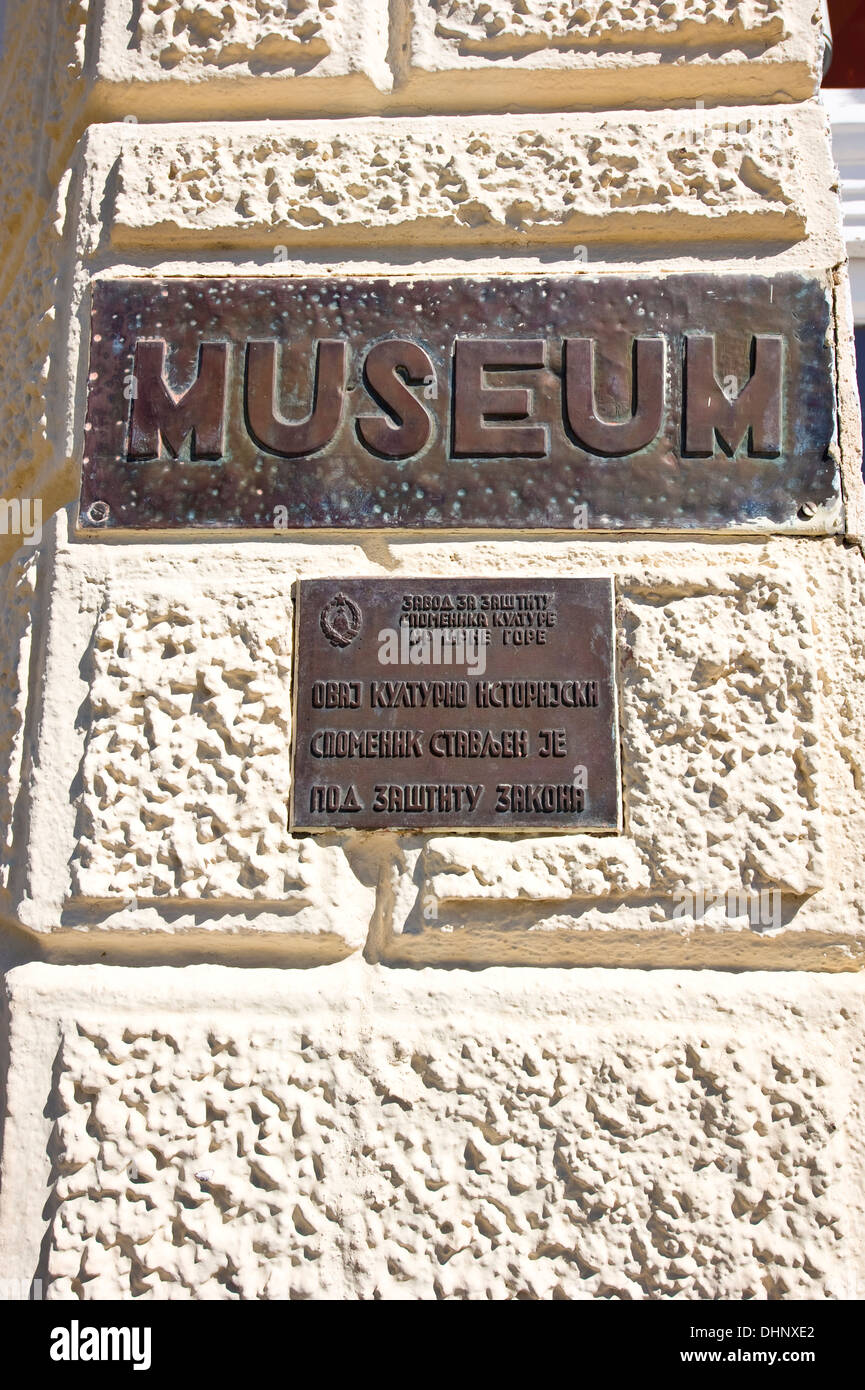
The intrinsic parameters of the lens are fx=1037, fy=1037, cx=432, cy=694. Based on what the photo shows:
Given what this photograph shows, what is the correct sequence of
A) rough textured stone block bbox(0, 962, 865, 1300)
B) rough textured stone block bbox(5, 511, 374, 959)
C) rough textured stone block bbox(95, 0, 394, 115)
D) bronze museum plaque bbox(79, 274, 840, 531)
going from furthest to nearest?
rough textured stone block bbox(95, 0, 394, 115) → bronze museum plaque bbox(79, 274, 840, 531) → rough textured stone block bbox(5, 511, 374, 959) → rough textured stone block bbox(0, 962, 865, 1300)

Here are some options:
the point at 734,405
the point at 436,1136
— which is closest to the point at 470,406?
the point at 734,405

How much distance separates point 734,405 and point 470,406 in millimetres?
423

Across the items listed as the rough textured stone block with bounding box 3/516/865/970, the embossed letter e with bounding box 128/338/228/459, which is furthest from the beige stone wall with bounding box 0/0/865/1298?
the embossed letter e with bounding box 128/338/228/459

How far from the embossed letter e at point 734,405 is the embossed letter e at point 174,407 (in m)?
0.76

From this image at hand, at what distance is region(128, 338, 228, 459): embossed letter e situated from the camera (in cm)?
170

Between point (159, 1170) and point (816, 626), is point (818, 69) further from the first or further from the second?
point (159, 1170)

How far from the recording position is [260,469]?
168 cm

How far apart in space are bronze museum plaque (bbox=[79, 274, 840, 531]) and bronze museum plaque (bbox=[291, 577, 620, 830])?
14 centimetres

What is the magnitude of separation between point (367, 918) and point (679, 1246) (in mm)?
622

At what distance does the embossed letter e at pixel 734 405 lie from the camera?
1650mm

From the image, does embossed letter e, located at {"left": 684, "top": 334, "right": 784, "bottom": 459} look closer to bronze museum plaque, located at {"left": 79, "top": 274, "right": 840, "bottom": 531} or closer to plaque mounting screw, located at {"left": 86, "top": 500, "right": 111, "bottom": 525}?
bronze museum plaque, located at {"left": 79, "top": 274, "right": 840, "bottom": 531}

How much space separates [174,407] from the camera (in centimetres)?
171

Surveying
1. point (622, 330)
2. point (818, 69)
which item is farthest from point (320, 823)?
point (818, 69)
